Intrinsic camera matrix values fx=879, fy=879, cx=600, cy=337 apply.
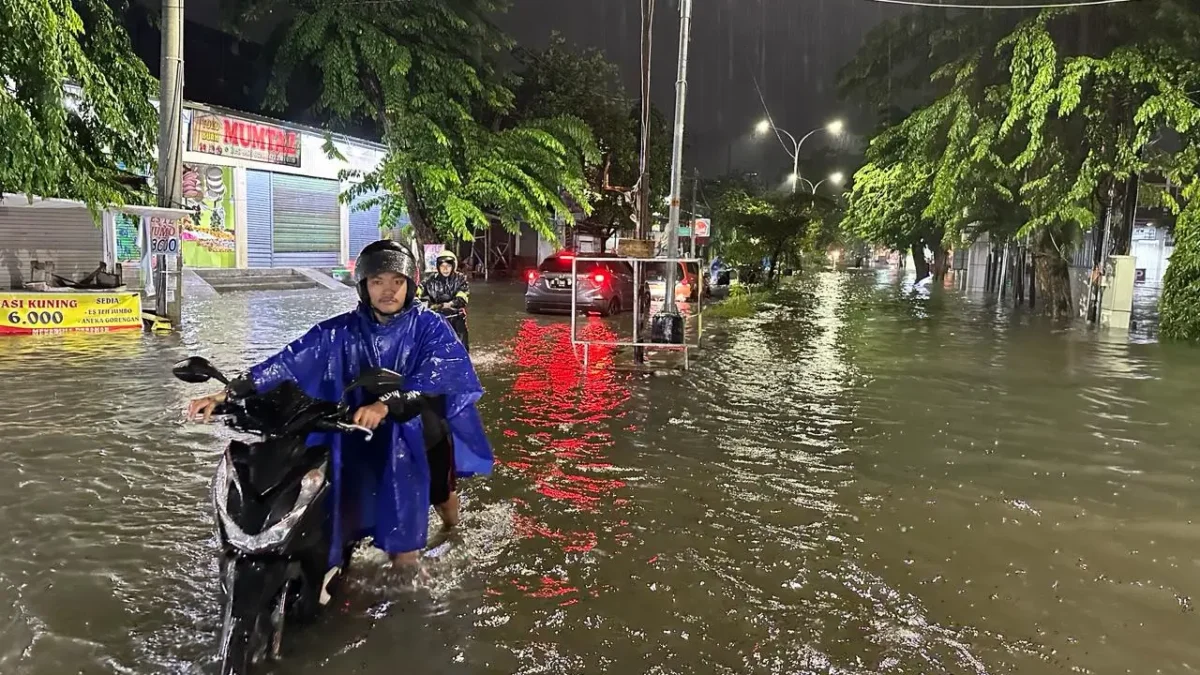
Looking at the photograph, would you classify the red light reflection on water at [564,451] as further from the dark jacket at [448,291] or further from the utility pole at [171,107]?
the utility pole at [171,107]

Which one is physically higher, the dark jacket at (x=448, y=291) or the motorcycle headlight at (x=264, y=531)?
the dark jacket at (x=448, y=291)

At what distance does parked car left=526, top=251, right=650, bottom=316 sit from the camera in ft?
60.8

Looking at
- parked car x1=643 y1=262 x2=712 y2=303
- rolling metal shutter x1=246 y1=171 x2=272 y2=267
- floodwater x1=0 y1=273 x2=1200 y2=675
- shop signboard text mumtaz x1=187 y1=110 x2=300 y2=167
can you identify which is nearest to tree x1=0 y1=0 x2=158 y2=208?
floodwater x1=0 y1=273 x2=1200 y2=675

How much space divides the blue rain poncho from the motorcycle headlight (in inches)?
18.2

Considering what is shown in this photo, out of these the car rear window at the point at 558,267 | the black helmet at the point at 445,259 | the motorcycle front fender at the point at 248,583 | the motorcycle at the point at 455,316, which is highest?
the black helmet at the point at 445,259

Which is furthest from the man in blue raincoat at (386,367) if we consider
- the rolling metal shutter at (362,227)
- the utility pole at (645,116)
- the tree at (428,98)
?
the rolling metal shutter at (362,227)

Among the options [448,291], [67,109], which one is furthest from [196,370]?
[67,109]

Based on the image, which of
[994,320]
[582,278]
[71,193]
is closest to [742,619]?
[71,193]

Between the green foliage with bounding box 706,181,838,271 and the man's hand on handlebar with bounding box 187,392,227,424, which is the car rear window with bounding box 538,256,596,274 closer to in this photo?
the green foliage with bounding box 706,181,838,271

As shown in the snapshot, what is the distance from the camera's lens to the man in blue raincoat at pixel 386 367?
3590mm

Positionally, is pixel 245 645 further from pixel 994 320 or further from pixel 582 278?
pixel 994 320

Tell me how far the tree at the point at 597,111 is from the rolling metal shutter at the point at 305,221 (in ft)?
22.3

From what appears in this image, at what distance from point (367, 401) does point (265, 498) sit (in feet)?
2.42

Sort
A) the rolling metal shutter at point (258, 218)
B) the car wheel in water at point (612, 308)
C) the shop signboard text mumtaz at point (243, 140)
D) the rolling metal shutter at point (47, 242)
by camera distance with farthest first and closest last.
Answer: the rolling metal shutter at point (258, 218) < the shop signboard text mumtaz at point (243, 140) < the car wheel in water at point (612, 308) < the rolling metal shutter at point (47, 242)
